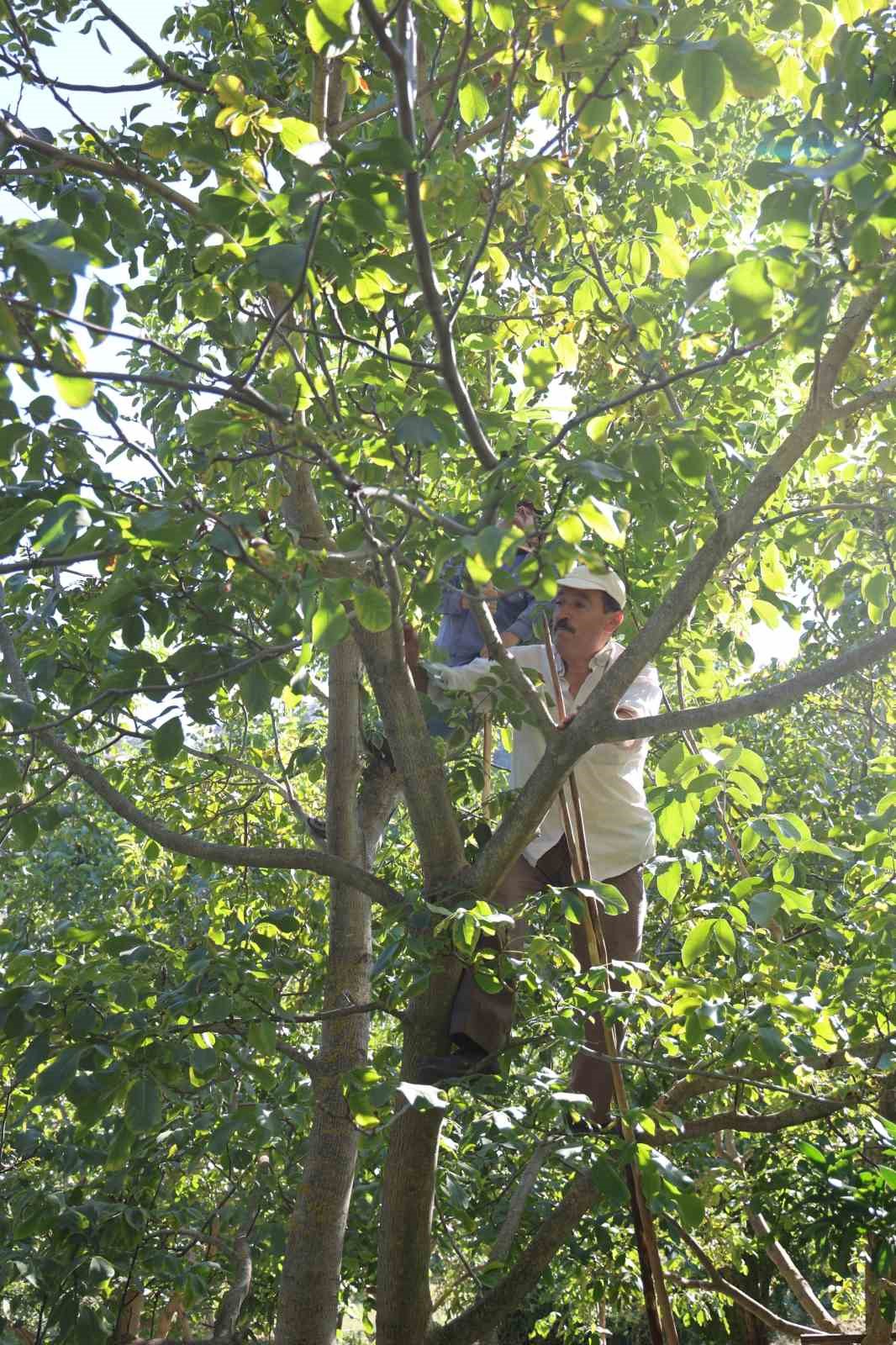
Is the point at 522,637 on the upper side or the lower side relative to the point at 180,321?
lower

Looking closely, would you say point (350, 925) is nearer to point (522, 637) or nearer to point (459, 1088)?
point (459, 1088)

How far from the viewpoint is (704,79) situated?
6.64 feet

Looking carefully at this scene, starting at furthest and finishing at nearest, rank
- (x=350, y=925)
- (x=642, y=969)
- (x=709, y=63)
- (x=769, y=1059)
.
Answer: (x=350, y=925), (x=642, y=969), (x=769, y=1059), (x=709, y=63)

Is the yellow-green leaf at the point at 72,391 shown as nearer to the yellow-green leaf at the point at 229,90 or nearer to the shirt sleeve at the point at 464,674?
the yellow-green leaf at the point at 229,90

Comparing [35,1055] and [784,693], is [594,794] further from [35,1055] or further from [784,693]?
[35,1055]

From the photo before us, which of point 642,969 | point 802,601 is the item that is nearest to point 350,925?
point 642,969

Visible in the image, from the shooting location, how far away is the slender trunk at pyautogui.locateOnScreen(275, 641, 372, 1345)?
3521 mm

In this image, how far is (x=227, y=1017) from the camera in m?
2.76

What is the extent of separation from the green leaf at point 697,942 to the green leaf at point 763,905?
0.18 meters

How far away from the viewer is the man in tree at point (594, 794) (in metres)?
3.41

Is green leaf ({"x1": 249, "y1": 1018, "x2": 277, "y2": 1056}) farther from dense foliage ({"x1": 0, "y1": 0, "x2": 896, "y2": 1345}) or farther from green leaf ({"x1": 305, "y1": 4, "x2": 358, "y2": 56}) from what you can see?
green leaf ({"x1": 305, "y1": 4, "x2": 358, "y2": 56})

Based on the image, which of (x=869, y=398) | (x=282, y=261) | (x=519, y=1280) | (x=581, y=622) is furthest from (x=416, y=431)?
(x=519, y=1280)

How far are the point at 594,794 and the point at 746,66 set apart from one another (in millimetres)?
2119

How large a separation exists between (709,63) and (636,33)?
53cm
